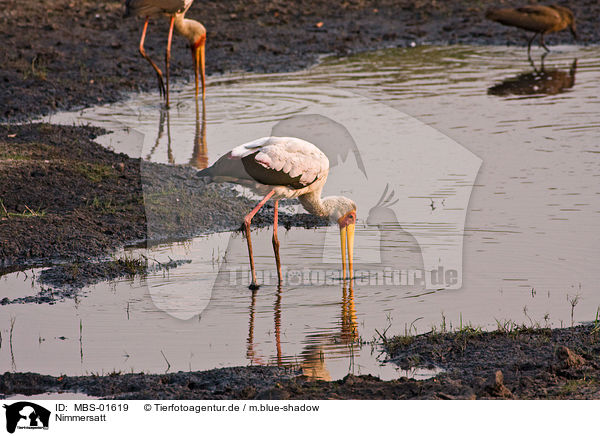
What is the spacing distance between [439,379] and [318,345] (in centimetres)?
96

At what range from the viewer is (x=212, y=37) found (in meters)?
16.0

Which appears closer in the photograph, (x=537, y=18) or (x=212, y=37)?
(x=537, y=18)

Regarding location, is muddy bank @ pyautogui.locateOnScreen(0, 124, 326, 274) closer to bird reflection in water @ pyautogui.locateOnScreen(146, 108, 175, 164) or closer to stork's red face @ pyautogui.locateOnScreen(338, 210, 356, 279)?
bird reflection in water @ pyautogui.locateOnScreen(146, 108, 175, 164)

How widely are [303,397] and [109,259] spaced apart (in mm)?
2994

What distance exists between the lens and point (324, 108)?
11.7 m

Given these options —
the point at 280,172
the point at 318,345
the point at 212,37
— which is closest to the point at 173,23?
the point at 212,37

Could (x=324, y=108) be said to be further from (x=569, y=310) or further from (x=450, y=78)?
(x=569, y=310)

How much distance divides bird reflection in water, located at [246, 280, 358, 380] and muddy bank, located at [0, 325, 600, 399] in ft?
0.59

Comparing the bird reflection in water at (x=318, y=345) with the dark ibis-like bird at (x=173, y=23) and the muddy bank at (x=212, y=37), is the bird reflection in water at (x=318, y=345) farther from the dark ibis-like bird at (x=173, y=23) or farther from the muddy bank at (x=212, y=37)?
the dark ibis-like bird at (x=173, y=23)

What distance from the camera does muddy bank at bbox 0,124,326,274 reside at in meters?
6.87

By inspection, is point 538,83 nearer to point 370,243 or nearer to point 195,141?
point 195,141

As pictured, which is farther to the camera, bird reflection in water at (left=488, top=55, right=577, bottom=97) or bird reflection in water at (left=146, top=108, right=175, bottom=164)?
bird reflection in water at (left=488, top=55, right=577, bottom=97)

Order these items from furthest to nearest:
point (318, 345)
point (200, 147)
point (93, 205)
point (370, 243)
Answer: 1. point (200, 147)
2. point (93, 205)
3. point (370, 243)
4. point (318, 345)

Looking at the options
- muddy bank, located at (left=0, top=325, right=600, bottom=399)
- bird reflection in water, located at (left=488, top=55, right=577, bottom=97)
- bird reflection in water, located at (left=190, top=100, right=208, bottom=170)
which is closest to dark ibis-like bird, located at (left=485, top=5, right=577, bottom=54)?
bird reflection in water, located at (left=488, top=55, right=577, bottom=97)
